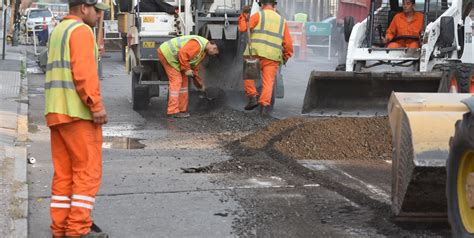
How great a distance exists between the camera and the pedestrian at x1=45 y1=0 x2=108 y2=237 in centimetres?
608

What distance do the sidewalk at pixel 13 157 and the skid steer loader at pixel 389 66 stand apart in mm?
3807

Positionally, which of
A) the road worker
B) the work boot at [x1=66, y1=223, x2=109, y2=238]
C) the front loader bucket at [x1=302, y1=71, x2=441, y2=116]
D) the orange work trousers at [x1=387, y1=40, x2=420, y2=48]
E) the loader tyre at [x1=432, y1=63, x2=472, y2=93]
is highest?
the road worker

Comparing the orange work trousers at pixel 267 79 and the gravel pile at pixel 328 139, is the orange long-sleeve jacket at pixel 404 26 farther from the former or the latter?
the gravel pile at pixel 328 139

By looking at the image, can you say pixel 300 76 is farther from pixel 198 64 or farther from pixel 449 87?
pixel 449 87

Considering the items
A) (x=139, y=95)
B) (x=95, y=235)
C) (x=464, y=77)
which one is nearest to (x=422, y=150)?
(x=95, y=235)

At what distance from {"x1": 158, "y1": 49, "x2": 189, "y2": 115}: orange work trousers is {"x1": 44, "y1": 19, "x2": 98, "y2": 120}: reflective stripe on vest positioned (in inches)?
288

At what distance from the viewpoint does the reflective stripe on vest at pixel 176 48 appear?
13.3 meters

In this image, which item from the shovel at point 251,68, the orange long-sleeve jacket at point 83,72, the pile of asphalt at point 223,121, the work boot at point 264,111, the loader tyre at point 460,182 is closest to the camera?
the loader tyre at point 460,182

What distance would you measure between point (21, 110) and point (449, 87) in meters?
6.11

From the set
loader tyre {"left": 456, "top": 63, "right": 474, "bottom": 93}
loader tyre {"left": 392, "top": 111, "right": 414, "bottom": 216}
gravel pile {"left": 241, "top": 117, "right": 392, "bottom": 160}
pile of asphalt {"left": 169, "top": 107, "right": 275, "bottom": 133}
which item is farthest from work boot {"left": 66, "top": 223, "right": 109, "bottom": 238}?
loader tyre {"left": 456, "top": 63, "right": 474, "bottom": 93}

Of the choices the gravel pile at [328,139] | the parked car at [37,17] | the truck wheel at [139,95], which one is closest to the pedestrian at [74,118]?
the gravel pile at [328,139]

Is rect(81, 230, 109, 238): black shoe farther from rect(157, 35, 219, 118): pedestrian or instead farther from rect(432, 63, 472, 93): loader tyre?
rect(157, 35, 219, 118): pedestrian

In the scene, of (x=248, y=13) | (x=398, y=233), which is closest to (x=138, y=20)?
A: (x=248, y=13)

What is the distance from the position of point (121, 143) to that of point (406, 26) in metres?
4.88
